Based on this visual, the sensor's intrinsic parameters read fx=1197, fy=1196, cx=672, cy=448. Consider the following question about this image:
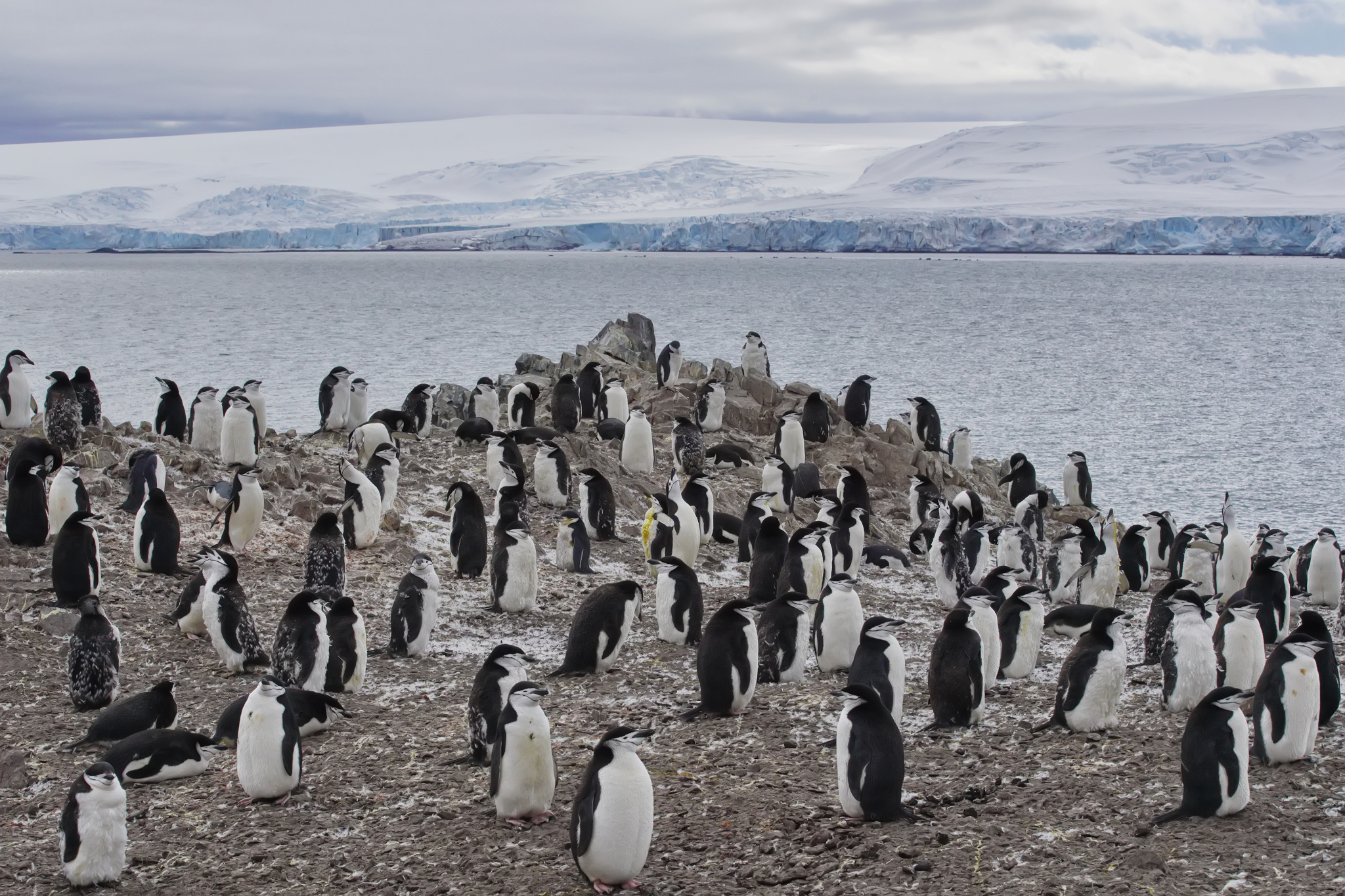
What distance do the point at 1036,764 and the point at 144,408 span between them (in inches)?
1212

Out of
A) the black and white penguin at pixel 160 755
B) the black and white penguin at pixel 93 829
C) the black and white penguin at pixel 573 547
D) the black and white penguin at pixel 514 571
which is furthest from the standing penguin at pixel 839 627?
the black and white penguin at pixel 93 829

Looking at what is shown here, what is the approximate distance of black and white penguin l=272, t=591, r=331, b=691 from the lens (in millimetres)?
7871

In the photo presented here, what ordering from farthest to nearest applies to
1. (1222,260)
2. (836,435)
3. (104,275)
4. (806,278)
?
(1222,260)
(104,275)
(806,278)
(836,435)

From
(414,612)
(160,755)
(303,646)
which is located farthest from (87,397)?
(160,755)

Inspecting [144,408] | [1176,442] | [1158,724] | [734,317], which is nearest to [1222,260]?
A: [734,317]

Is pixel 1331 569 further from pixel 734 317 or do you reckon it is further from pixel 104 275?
pixel 104 275

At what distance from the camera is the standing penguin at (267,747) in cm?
645

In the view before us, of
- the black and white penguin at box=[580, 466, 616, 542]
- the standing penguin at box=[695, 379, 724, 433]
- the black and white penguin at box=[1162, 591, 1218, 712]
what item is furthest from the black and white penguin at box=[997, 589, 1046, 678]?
the standing penguin at box=[695, 379, 724, 433]

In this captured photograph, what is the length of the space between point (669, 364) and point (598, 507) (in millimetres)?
Result: 8006

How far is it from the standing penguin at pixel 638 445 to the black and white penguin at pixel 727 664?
8.16 m

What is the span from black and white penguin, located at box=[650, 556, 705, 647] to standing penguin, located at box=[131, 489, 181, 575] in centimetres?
419

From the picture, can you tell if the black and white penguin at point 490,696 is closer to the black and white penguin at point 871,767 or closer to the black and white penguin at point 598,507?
the black and white penguin at point 871,767

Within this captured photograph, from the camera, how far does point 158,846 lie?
6.12 metres

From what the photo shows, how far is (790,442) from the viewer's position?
1702cm
